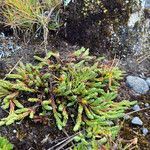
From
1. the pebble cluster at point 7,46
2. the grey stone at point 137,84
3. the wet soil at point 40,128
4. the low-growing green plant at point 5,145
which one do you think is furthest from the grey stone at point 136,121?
the pebble cluster at point 7,46

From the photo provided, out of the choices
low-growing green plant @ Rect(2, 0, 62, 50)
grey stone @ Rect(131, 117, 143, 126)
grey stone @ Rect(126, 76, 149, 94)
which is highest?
low-growing green plant @ Rect(2, 0, 62, 50)

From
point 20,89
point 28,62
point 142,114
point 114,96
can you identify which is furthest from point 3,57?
point 142,114

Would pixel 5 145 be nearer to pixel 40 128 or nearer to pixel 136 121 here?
pixel 40 128

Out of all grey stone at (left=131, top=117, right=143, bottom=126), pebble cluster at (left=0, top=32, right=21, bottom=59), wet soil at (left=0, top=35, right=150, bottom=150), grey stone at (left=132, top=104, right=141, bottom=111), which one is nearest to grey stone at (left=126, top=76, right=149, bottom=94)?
wet soil at (left=0, top=35, right=150, bottom=150)

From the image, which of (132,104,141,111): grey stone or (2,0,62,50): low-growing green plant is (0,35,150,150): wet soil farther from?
(2,0,62,50): low-growing green plant

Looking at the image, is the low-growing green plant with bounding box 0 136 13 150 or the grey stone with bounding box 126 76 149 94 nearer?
the low-growing green plant with bounding box 0 136 13 150

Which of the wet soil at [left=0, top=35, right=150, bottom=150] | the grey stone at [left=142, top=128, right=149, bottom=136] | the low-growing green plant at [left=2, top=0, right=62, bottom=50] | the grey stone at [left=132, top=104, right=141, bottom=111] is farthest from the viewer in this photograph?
the low-growing green plant at [left=2, top=0, right=62, bottom=50]

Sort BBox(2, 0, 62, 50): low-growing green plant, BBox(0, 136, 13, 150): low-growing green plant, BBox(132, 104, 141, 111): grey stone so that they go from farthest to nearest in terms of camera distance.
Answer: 1. BBox(2, 0, 62, 50): low-growing green plant
2. BBox(132, 104, 141, 111): grey stone
3. BBox(0, 136, 13, 150): low-growing green plant

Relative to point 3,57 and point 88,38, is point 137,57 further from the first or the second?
point 3,57
